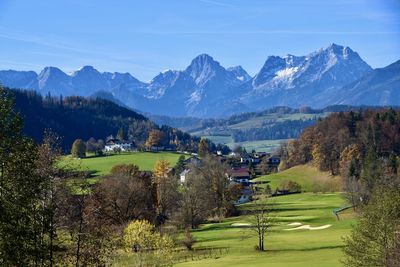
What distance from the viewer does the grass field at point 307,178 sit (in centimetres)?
12638

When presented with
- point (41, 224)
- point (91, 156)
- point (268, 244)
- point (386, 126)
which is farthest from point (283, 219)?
point (91, 156)

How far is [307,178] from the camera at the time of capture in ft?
446

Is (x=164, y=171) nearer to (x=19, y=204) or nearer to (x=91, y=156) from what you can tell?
(x=91, y=156)

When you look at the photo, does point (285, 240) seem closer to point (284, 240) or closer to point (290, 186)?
point (284, 240)

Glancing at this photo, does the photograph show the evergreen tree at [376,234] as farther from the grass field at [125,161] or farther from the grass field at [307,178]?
the grass field at [125,161]

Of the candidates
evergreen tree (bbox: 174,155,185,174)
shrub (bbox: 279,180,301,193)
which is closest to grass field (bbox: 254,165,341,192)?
shrub (bbox: 279,180,301,193)

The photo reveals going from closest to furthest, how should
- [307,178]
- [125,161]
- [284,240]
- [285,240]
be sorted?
[285,240]
[284,240]
[307,178]
[125,161]

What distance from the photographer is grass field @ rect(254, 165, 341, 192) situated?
126375mm

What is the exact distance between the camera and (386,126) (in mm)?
137125

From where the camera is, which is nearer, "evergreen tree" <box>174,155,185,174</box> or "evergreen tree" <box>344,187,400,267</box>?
"evergreen tree" <box>344,187,400,267</box>

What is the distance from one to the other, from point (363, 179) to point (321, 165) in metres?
40.4

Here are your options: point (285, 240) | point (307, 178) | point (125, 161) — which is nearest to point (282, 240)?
point (285, 240)

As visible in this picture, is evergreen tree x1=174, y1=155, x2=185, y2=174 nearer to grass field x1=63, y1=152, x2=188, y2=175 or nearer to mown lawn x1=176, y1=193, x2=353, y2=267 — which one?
grass field x1=63, y1=152, x2=188, y2=175

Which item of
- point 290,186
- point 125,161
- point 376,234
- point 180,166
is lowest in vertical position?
point 290,186
